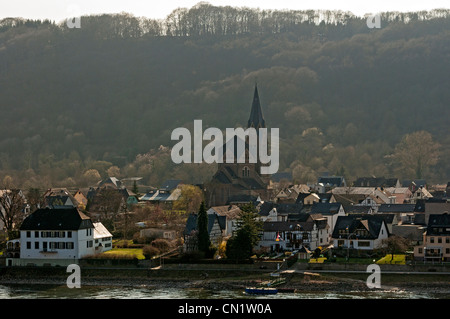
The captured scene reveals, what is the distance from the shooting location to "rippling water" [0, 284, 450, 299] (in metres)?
50.2

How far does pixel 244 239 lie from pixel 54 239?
542 inches

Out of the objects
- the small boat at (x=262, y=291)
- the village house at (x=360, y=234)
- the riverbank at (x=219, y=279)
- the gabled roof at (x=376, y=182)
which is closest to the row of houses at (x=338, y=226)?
the village house at (x=360, y=234)

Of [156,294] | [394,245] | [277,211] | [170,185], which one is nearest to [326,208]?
[277,211]

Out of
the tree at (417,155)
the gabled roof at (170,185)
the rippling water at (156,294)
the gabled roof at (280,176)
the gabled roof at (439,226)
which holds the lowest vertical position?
the rippling water at (156,294)

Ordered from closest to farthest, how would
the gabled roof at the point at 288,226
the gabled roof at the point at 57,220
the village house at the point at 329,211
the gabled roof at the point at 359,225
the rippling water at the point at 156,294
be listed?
the rippling water at the point at 156,294, the gabled roof at the point at 57,220, the gabled roof at the point at 359,225, the gabled roof at the point at 288,226, the village house at the point at 329,211

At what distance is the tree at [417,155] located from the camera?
138m

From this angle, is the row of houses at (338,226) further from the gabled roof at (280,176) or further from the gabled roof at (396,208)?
the gabled roof at (280,176)

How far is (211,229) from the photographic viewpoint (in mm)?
66375

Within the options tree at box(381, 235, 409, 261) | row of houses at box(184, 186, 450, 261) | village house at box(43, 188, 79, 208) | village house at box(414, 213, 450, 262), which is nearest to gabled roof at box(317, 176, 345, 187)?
row of houses at box(184, 186, 450, 261)

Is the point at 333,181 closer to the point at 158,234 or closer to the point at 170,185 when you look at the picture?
the point at 170,185

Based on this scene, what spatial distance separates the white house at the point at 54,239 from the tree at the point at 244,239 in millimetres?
10601

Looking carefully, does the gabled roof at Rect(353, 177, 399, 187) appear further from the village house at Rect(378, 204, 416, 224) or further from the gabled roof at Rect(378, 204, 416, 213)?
the village house at Rect(378, 204, 416, 224)
